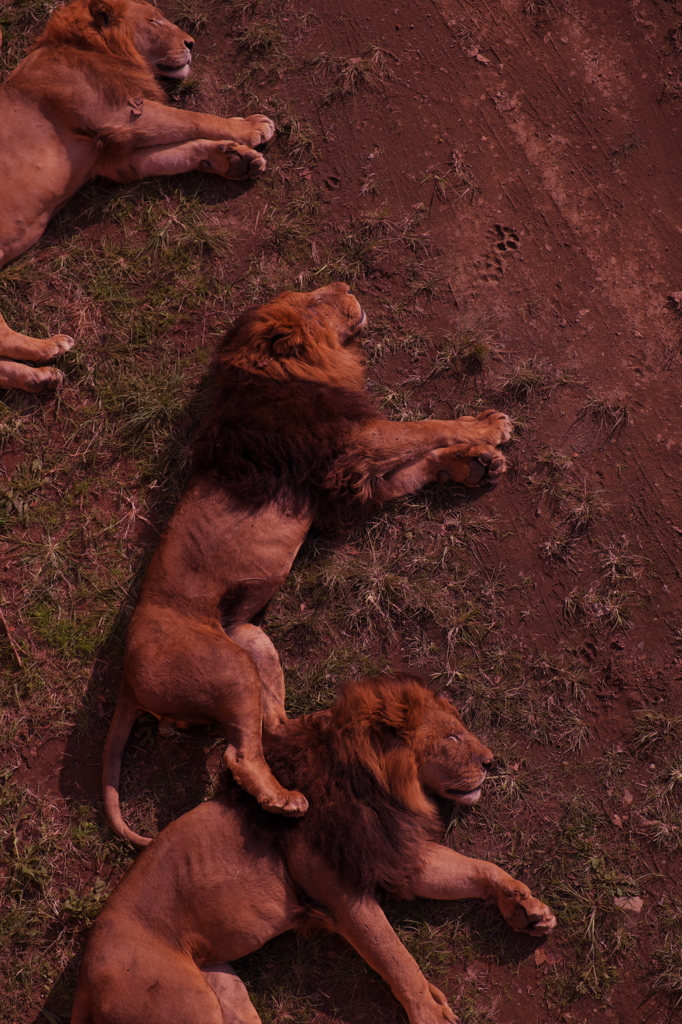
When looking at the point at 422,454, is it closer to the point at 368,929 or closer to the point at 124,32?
the point at 368,929

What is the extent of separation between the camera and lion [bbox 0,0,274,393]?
4516mm

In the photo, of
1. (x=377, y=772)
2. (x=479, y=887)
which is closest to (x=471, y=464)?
(x=377, y=772)

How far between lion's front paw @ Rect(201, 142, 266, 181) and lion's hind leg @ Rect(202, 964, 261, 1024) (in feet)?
14.9

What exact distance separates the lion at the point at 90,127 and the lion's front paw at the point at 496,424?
2.12 metres

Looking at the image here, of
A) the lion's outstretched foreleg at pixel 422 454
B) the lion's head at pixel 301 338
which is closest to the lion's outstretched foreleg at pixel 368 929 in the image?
the lion's outstretched foreleg at pixel 422 454

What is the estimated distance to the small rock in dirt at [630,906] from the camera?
4301mm

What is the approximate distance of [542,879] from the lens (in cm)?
434

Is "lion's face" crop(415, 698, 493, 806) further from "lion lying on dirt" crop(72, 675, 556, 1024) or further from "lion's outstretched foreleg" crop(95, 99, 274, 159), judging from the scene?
"lion's outstretched foreleg" crop(95, 99, 274, 159)

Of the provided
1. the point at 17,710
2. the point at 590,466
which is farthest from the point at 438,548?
the point at 17,710

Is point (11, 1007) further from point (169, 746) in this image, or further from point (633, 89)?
point (633, 89)

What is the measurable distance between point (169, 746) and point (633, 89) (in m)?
4.89

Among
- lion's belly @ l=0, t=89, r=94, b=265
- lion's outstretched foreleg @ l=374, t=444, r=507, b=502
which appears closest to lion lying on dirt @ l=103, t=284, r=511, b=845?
lion's outstretched foreleg @ l=374, t=444, r=507, b=502

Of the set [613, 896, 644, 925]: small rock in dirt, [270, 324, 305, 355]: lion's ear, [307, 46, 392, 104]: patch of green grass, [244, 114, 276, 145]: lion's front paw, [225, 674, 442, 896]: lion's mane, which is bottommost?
[613, 896, 644, 925]: small rock in dirt

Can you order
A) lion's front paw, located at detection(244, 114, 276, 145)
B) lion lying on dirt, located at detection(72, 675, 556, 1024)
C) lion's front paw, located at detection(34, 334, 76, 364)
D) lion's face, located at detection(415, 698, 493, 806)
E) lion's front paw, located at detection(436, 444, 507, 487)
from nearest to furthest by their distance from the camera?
lion lying on dirt, located at detection(72, 675, 556, 1024) → lion's face, located at detection(415, 698, 493, 806) → lion's front paw, located at detection(436, 444, 507, 487) → lion's front paw, located at detection(34, 334, 76, 364) → lion's front paw, located at detection(244, 114, 276, 145)
